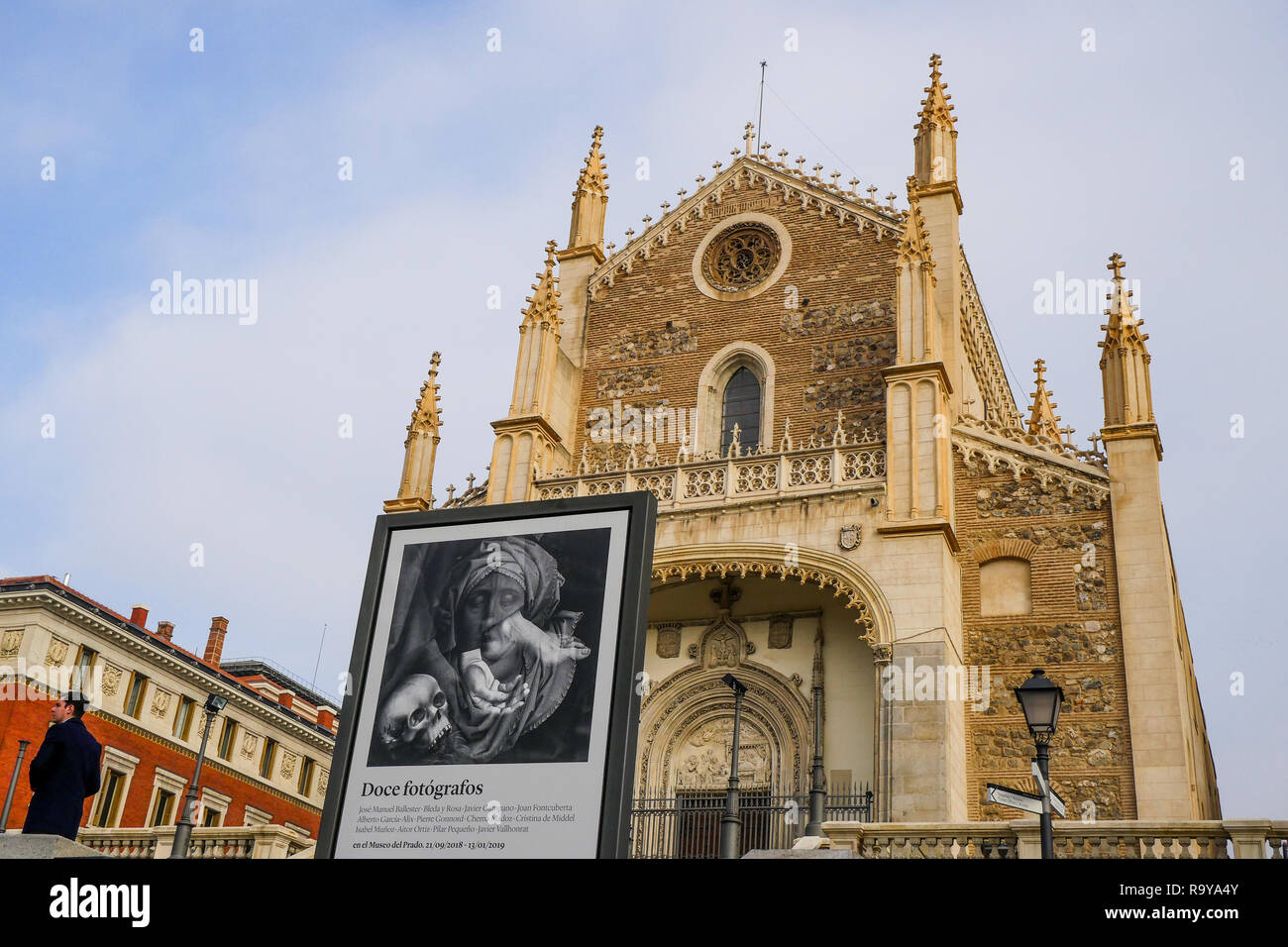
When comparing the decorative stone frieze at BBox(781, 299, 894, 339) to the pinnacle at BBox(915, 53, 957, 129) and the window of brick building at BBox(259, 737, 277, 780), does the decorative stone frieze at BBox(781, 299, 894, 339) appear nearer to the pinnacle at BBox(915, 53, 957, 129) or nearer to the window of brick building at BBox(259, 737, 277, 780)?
the pinnacle at BBox(915, 53, 957, 129)

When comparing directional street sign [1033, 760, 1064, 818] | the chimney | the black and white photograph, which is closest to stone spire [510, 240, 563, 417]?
the black and white photograph

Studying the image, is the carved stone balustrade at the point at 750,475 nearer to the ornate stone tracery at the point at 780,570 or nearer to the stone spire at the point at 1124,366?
the ornate stone tracery at the point at 780,570

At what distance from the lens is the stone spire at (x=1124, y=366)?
21.5 metres

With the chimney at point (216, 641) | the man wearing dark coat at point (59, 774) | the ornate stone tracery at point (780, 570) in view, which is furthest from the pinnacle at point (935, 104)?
the chimney at point (216, 641)

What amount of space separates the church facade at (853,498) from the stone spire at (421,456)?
5 centimetres

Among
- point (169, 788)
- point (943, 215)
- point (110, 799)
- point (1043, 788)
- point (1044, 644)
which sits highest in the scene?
point (943, 215)

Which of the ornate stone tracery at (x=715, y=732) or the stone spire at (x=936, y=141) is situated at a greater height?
the stone spire at (x=936, y=141)

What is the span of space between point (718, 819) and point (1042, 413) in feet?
40.6

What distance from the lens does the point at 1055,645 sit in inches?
803

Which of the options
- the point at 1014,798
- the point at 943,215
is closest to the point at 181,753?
the point at 943,215

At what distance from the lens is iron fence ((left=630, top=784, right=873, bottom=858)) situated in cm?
1938

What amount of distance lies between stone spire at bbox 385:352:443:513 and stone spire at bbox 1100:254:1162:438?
12861mm

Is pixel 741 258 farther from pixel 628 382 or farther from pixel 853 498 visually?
pixel 853 498

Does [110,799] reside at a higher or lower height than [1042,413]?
Result: lower
